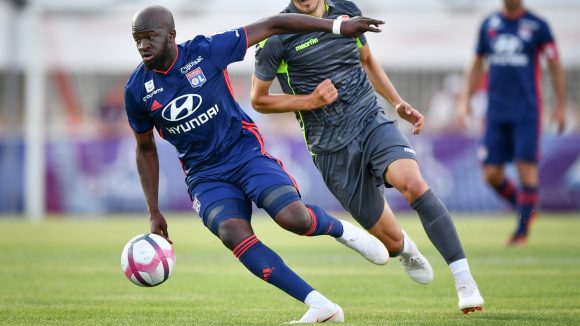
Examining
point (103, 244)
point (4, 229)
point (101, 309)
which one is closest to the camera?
point (101, 309)

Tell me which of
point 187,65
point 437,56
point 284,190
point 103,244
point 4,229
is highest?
point 187,65

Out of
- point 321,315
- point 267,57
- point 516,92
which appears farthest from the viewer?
point 516,92

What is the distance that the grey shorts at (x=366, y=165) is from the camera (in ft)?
25.4

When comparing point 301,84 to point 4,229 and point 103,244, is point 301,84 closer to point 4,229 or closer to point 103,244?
point 103,244

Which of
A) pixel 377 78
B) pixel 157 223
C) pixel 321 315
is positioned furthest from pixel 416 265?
pixel 157 223

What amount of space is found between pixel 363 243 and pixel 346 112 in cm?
107

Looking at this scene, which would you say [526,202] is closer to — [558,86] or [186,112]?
[558,86]

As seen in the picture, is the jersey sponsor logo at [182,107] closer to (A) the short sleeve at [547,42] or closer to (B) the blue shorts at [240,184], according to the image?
(B) the blue shorts at [240,184]

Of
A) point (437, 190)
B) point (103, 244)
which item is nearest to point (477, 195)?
point (437, 190)

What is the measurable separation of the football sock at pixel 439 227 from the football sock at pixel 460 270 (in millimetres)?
35

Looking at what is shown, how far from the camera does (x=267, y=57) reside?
26.3 ft

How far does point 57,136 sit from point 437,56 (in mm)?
8237

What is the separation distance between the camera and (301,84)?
27.1ft

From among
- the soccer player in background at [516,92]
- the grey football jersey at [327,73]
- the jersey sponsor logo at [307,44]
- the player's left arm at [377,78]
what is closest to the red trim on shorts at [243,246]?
the grey football jersey at [327,73]
